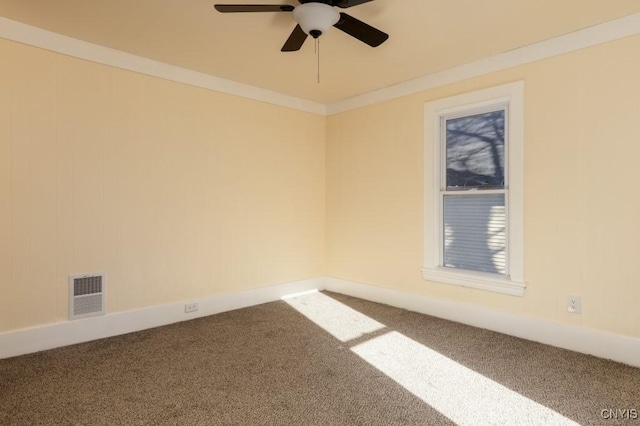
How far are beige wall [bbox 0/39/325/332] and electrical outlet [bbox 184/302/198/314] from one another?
3.7 inches

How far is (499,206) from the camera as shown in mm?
3303

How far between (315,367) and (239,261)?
1810 millimetres

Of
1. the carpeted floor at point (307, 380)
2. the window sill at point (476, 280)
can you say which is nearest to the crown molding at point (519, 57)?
the window sill at point (476, 280)

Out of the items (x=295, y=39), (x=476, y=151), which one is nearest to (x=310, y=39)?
(x=295, y=39)

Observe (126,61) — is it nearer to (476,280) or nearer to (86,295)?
(86,295)

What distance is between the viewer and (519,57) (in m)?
3.07

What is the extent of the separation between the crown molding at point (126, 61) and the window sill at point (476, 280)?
2.57 m

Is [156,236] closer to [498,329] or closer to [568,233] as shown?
[498,329]

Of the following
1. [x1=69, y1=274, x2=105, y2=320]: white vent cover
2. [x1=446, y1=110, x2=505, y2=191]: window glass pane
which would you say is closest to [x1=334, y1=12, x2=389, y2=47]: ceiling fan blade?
[x1=446, y1=110, x2=505, y2=191]: window glass pane

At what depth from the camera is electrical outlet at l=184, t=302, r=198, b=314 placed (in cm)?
354

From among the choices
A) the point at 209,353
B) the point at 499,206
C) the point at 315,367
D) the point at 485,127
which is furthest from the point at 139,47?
the point at 499,206

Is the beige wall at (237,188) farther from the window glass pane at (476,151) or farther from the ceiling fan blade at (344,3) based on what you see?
the ceiling fan blade at (344,3)

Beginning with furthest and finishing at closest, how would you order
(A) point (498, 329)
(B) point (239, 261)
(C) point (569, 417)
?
(B) point (239, 261)
(A) point (498, 329)
(C) point (569, 417)

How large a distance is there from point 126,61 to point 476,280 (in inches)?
147
